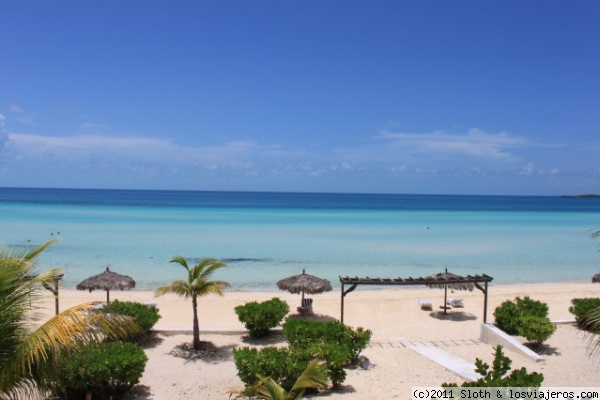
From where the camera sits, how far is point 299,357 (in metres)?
9.03

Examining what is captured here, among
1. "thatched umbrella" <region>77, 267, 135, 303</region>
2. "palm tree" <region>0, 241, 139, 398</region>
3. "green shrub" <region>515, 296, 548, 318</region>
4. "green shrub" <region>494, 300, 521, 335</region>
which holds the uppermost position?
"palm tree" <region>0, 241, 139, 398</region>

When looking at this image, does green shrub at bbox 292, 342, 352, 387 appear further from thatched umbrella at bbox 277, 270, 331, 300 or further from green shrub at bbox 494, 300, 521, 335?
green shrub at bbox 494, 300, 521, 335

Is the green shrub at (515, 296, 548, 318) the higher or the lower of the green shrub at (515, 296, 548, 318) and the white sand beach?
the higher

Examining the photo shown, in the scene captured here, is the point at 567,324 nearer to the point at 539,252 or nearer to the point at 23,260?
the point at 23,260

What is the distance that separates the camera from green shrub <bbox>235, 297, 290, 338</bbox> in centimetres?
1203

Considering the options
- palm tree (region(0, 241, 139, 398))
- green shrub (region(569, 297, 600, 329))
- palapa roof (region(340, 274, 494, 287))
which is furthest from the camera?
green shrub (region(569, 297, 600, 329))

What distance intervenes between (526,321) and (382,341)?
374cm

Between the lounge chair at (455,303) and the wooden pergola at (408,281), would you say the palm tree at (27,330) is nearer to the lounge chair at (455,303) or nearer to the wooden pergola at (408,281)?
the wooden pergola at (408,281)

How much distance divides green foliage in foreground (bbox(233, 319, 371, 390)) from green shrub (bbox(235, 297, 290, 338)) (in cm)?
178

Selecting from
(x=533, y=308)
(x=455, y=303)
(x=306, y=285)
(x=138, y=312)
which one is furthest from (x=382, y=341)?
(x=138, y=312)

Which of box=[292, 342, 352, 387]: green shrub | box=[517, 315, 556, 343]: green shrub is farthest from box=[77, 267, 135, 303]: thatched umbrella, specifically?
box=[517, 315, 556, 343]: green shrub

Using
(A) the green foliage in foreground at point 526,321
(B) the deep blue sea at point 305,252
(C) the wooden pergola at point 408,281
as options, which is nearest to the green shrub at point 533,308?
(A) the green foliage in foreground at point 526,321

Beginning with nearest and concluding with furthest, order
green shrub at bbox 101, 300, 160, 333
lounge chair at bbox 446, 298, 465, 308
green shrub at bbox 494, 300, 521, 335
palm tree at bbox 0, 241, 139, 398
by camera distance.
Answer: palm tree at bbox 0, 241, 139, 398, green shrub at bbox 101, 300, 160, 333, green shrub at bbox 494, 300, 521, 335, lounge chair at bbox 446, 298, 465, 308

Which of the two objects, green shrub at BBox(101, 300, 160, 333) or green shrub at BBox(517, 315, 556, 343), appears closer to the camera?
green shrub at BBox(517, 315, 556, 343)
